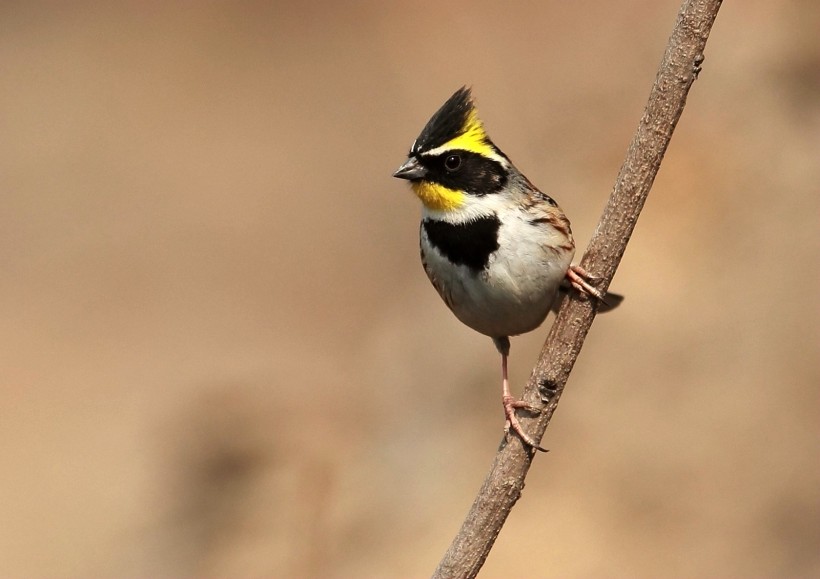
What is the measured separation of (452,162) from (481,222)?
27cm

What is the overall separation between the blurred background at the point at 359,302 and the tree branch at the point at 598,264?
3.78 m

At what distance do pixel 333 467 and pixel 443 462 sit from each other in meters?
1.15

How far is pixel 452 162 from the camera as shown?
4516mm

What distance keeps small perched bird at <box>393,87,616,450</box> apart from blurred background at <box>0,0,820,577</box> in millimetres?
3333

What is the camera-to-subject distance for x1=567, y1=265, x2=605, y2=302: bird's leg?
12.9 ft

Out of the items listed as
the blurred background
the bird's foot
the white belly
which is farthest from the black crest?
the blurred background

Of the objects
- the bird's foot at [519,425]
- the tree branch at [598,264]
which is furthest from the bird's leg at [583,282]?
the bird's foot at [519,425]

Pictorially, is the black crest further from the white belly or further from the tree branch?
the tree branch

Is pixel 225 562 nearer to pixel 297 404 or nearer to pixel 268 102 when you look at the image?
pixel 297 404

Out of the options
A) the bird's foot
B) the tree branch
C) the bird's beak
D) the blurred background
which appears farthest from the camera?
the blurred background

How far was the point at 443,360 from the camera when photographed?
8625 millimetres

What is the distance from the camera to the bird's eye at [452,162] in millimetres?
4500

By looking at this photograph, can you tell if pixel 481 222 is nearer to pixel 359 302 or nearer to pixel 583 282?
pixel 583 282

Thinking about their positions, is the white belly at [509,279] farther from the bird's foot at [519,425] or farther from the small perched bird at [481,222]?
the bird's foot at [519,425]
